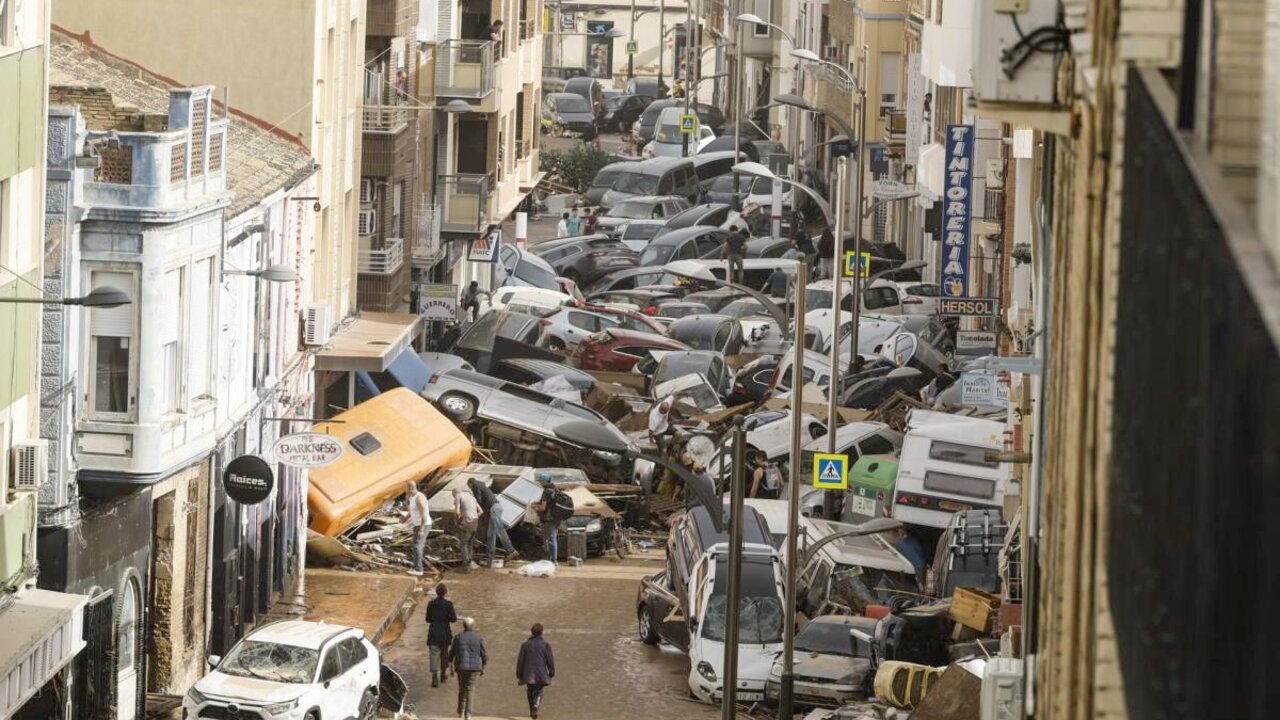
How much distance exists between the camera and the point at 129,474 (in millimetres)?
25438

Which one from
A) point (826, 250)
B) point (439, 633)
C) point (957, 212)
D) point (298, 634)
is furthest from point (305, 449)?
point (826, 250)

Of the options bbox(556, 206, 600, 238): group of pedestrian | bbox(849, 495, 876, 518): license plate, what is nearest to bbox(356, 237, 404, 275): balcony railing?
bbox(849, 495, 876, 518): license plate

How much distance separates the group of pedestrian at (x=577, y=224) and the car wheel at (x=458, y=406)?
30393mm

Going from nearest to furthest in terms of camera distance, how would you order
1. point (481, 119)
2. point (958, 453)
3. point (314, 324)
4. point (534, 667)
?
point (534, 667) < point (958, 453) < point (314, 324) < point (481, 119)

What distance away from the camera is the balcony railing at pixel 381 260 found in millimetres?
41875

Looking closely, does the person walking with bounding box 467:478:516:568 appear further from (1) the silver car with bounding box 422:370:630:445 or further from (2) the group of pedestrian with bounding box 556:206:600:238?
(2) the group of pedestrian with bounding box 556:206:600:238

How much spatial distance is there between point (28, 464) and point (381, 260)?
19.6m

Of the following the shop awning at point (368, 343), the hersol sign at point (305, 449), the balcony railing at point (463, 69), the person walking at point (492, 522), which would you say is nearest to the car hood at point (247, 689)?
the hersol sign at point (305, 449)

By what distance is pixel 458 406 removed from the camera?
41812 mm

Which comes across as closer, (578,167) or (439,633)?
(439,633)

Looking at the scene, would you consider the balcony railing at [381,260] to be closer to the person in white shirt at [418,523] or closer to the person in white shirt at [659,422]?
the person in white shirt at [659,422]

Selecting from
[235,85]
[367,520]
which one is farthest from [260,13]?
[367,520]

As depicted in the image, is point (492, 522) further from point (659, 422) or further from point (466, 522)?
point (659, 422)

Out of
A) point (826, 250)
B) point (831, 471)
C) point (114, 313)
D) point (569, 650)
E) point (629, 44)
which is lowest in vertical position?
point (569, 650)
